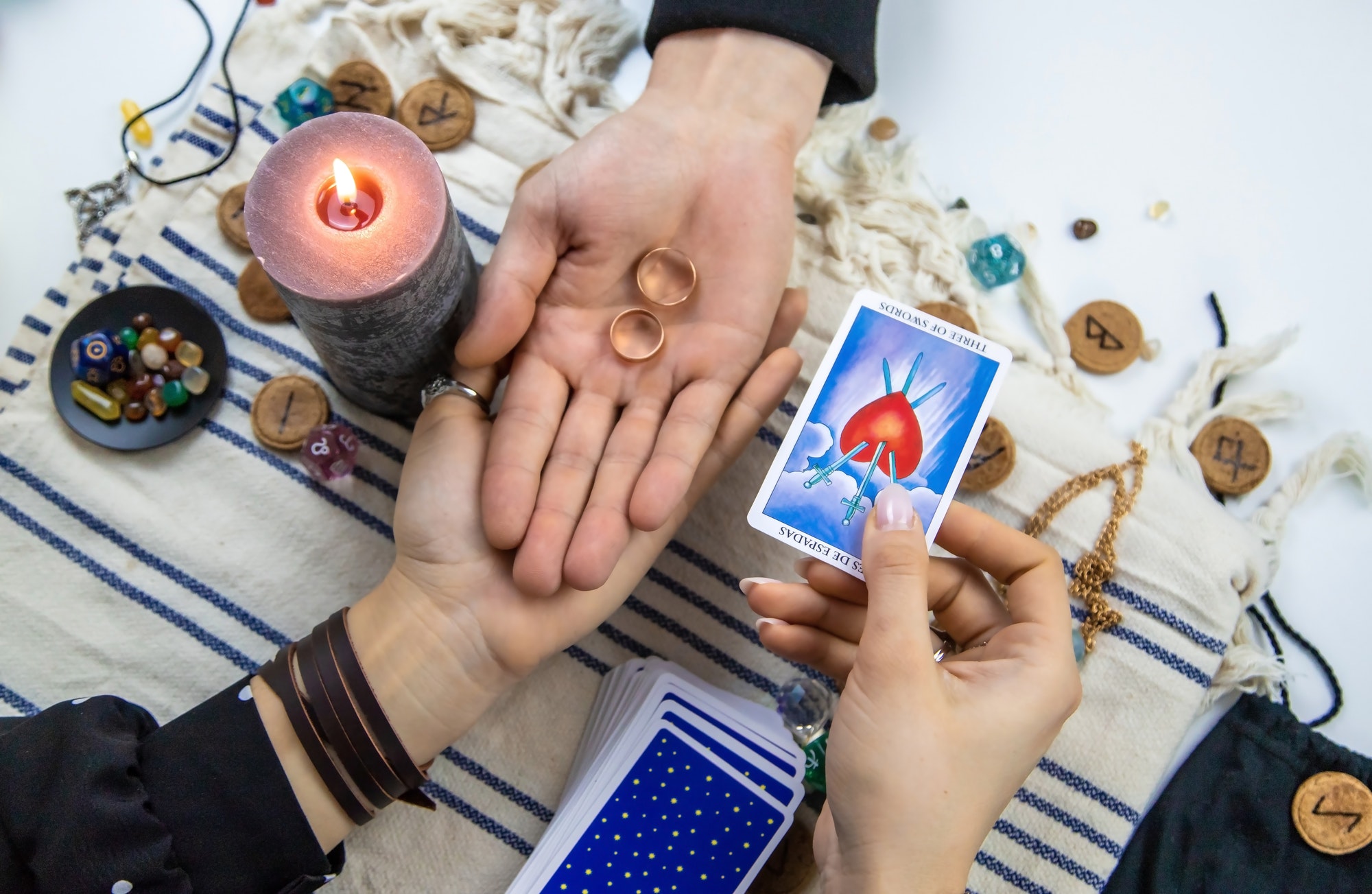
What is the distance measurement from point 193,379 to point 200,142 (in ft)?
1.20

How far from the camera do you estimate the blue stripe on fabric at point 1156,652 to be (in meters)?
1.12

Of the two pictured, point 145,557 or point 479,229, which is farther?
point 479,229

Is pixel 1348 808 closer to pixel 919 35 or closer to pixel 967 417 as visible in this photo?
pixel 967 417

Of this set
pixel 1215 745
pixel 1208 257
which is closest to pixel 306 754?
pixel 1215 745

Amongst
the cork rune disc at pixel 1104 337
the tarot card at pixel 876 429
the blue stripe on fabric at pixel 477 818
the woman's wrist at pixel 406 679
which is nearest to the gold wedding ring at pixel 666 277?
the tarot card at pixel 876 429

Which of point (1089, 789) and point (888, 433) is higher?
point (888, 433)

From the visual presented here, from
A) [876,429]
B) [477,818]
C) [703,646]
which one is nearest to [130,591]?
[477,818]

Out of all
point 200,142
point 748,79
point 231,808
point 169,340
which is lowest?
point 231,808

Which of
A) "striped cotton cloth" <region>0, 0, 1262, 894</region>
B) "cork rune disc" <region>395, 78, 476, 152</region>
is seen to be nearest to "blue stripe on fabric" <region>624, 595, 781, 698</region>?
"striped cotton cloth" <region>0, 0, 1262, 894</region>

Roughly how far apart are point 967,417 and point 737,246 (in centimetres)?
34

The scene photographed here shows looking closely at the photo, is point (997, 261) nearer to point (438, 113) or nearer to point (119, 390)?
point (438, 113)

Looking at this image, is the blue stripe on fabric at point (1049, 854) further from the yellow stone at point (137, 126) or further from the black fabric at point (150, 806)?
the yellow stone at point (137, 126)

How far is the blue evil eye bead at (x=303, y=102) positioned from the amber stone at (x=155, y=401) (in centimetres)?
40

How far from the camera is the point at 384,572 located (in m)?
1.14
